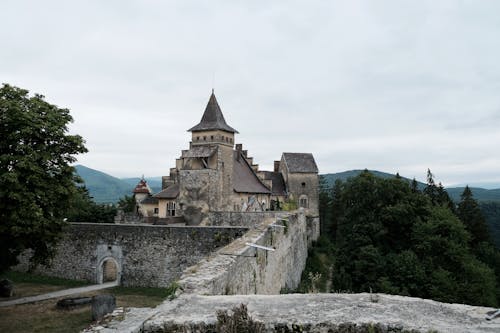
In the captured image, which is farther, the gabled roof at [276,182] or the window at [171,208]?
the gabled roof at [276,182]

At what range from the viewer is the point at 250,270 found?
10.4 metres

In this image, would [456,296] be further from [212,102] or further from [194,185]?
[212,102]

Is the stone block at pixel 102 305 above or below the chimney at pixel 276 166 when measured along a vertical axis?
below

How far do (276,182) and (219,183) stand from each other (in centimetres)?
1368

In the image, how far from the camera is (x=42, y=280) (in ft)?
76.7

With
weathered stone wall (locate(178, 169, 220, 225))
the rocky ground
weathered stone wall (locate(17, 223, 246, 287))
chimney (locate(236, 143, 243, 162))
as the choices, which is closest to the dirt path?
weathered stone wall (locate(17, 223, 246, 287))

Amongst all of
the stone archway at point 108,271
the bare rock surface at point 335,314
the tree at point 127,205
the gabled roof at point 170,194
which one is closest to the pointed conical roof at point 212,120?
the gabled roof at point 170,194

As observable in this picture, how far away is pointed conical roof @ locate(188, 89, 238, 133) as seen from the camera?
38906mm

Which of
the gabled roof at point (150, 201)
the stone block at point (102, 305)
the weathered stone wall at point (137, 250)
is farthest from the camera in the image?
the gabled roof at point (150, 201)

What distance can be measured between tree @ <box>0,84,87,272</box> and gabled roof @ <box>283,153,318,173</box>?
32.0 meters

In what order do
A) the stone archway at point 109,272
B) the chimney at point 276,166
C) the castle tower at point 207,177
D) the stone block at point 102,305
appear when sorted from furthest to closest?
the chimney at point 276,166, the castle tower at point 207,177, the stone archway at point 109,272, the stone block at point 102,305

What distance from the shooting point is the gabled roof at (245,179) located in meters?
39.4

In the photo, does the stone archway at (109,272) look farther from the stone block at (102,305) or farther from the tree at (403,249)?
the tree at (403,249)

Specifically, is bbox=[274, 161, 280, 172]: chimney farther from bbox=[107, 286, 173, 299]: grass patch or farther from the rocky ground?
the rocky ground
